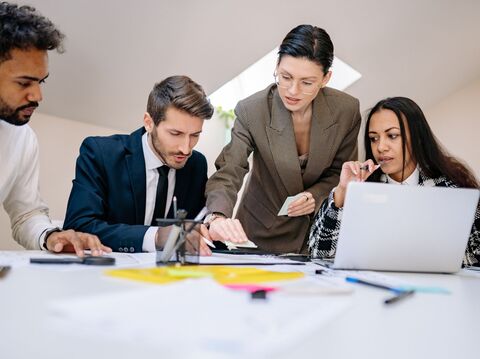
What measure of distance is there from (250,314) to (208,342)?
0.37ft

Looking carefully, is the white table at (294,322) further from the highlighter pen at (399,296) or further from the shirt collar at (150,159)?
the shirt collar at (150,159)

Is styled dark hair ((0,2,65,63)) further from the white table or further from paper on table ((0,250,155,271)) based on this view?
the white table

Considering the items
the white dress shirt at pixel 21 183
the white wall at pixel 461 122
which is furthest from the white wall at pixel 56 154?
the white wall at pixel 461 122

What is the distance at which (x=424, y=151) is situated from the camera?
2074 millimetres

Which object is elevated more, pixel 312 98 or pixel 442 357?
pixel 312 98

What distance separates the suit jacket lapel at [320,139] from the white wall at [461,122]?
124 inches

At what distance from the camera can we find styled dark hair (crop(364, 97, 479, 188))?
201cm

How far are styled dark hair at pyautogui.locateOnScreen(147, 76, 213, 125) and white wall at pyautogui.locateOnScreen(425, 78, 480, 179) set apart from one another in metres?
3.62

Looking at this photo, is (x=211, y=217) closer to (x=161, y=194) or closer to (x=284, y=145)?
(x=161, y=194)

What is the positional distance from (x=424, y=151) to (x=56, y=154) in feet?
7.24

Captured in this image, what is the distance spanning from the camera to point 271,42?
350cm

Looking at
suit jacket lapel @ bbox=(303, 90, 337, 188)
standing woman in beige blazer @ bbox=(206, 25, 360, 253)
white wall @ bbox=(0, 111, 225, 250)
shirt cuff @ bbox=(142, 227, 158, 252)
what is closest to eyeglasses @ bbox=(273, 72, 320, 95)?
standing woman in beige blazer @ bbox=(206, 25, 360, 253)

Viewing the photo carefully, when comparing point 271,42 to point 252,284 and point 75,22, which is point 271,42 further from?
point 252,284

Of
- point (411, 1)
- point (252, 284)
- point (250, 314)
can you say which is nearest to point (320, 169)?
point (252, 284)
